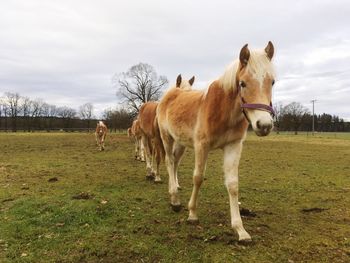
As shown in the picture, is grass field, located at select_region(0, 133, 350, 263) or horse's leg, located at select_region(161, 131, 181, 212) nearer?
grass field, located at select_region(0, 133, 350, 263)

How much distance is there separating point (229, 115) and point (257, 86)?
0.74m

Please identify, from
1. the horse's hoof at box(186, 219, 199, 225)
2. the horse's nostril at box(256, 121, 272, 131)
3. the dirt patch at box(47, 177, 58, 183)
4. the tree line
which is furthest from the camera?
the tree line

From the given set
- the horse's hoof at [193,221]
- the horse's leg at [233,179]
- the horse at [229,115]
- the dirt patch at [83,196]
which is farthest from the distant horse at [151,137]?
the horse's hoof at [193,221]

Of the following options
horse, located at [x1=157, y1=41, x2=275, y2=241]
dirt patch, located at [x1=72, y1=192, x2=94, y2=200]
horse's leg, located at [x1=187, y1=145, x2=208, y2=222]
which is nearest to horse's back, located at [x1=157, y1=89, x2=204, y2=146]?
horse, located at [x1=157, y1=41, x2=275, y2=241]

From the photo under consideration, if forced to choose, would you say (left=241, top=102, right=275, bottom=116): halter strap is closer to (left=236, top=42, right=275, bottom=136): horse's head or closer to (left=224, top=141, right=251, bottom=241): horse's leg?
(left=236, top=42, right=275, bottom=136): horse's head

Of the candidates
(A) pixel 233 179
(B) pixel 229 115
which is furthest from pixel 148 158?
(B) pixel 229 115

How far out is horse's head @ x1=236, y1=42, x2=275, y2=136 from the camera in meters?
3.38

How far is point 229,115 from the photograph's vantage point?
4.19m

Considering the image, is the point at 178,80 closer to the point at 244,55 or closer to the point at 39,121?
the point at 244,55

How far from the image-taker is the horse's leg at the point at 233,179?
4.21 metres

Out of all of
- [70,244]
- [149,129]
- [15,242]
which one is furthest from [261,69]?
[149,129]

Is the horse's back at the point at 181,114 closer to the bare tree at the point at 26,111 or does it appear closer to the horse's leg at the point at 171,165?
the horse's leg at the point at 171,165

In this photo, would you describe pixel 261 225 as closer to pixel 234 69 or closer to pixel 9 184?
pixel 234 69

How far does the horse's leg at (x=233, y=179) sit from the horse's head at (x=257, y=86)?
90 centimetres
